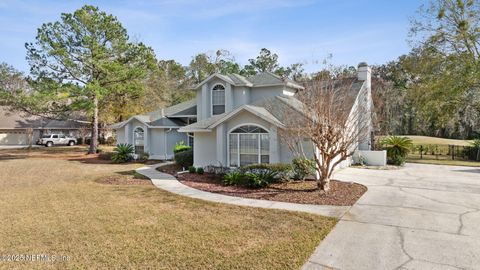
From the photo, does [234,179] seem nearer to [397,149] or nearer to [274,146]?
[274,146]

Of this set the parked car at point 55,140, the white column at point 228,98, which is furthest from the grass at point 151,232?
the parked car at point 55,140

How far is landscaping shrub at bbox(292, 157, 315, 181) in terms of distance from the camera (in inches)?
530

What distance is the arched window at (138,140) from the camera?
84.0ft

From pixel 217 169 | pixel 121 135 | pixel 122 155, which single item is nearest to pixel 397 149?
pixel 217 169

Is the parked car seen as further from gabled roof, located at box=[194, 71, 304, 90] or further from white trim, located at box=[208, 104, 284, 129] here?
white trim, located at box=[208, 104, 284, 129]

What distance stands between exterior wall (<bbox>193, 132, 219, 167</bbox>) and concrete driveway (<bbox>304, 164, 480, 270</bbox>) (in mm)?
8780

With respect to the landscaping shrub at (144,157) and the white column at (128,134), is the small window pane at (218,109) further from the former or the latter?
the white column at (128,134)

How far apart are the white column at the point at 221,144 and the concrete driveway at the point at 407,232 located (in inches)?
299

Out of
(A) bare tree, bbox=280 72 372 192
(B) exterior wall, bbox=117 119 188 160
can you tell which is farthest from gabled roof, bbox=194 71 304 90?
(A) bare tree, bbox=280 72 372 192

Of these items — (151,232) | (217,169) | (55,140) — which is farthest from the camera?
(55,140)

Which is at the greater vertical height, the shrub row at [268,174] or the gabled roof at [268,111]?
the gabled roof at [268,111]

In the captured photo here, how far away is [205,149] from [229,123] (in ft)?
8.20

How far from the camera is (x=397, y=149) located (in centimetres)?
2095

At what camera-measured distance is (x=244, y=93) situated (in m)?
21.3
